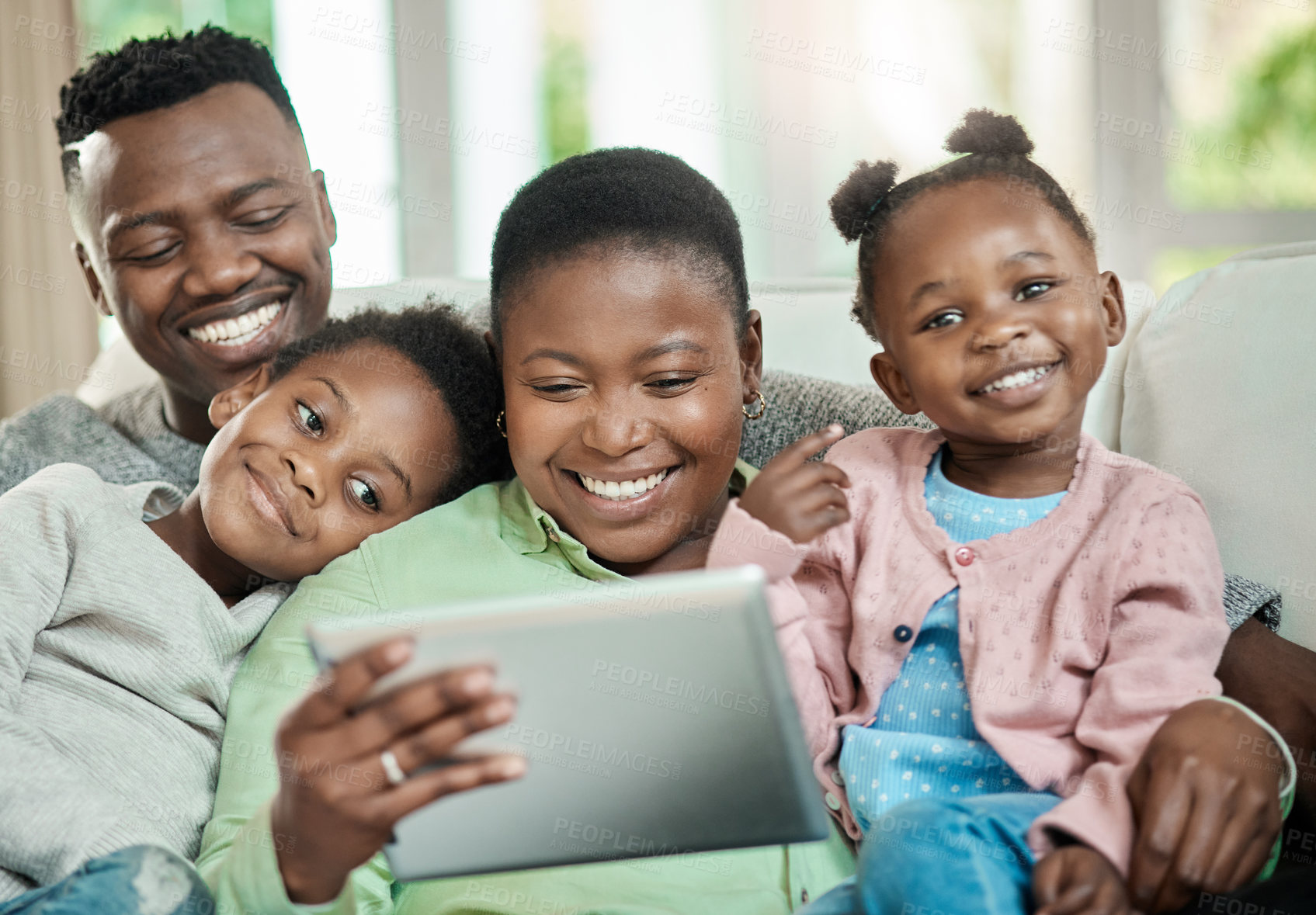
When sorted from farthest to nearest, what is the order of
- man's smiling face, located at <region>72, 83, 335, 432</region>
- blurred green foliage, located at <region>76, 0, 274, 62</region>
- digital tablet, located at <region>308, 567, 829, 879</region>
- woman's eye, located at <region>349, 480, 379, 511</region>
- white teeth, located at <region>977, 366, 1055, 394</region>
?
blurred green foliage, located at <region>76, 0, 274, 62</region>
man's smiling face, located at <region>72, 83, 335, 432</region>
woman's eye, located at <region>349, 480, 379, 511</region>
white teeth, located at <region>977, 366, 1055, 394</region>
digital tablet, located at <region>308, 567, 829, 879</region>

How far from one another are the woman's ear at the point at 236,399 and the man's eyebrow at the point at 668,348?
533 mm

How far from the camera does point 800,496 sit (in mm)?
1043

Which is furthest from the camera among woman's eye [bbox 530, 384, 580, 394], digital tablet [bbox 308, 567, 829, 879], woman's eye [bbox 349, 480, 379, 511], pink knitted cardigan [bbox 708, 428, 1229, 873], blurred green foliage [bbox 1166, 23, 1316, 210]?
blurred green foliage [bbox 1166, 23, 1316, 210]

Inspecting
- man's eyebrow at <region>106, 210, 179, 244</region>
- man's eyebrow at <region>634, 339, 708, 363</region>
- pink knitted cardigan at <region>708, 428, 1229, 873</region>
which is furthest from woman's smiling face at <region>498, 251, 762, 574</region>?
man's eyebrow at <region>106, 210, 179, 244</region>

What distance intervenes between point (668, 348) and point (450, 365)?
1.17 feet

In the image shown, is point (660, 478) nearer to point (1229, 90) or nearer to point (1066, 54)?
point (1066, 54)

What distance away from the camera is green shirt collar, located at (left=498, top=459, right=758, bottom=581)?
1.21 metres

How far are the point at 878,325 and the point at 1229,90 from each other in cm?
300

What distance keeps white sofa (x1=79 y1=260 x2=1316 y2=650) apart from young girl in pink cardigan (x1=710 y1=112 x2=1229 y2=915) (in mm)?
166

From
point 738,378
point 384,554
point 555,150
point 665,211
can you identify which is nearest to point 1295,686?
point 738,378

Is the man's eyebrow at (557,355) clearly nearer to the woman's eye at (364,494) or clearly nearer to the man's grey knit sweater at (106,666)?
the woman's eye at (364,494)

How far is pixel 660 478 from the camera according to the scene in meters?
1.21

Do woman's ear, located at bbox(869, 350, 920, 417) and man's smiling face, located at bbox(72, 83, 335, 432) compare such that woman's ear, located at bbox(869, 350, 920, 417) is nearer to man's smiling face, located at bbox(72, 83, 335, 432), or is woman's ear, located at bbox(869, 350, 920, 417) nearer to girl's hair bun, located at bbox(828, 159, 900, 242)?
girl's hair bun, located at bbox(828, 159, 900, 242)

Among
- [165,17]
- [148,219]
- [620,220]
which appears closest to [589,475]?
[620,220]
